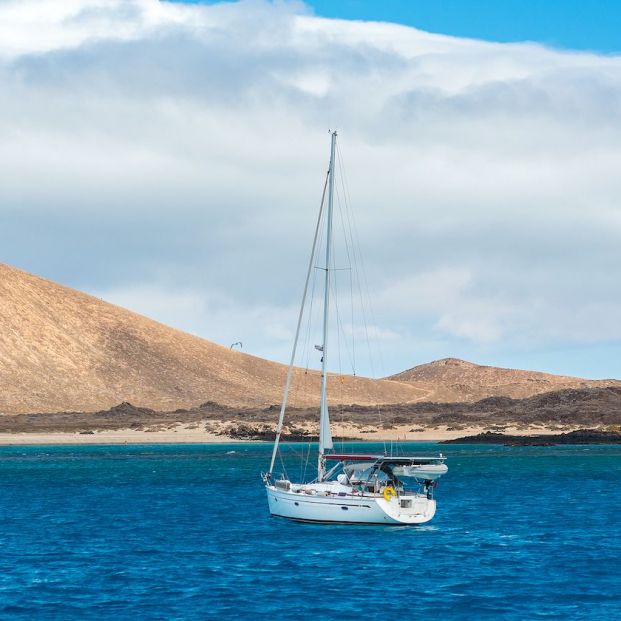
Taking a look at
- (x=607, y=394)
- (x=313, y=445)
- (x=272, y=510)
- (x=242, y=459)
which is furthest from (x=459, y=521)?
(x=607, y=394)

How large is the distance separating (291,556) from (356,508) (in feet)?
23.0

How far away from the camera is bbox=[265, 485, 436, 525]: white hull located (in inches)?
2019

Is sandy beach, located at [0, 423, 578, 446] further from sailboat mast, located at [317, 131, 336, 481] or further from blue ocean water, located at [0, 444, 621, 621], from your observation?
sailboat mast, located at [317, 131, 336, 481]

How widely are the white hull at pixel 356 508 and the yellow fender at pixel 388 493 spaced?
0.13m

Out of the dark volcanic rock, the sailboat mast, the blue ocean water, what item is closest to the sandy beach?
the dark volcanic rock

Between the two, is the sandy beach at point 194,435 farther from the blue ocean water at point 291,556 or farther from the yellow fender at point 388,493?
the yellow fender at point 388,493

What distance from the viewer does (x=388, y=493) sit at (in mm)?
51906

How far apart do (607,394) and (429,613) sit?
5951 inches

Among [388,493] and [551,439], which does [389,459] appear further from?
[551,439]

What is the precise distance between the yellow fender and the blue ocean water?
65.2 inches

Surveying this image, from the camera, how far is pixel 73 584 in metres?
39.0

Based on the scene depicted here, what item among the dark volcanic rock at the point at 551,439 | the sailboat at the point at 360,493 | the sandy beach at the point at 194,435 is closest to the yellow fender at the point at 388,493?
the sailboat at the point at 360,493

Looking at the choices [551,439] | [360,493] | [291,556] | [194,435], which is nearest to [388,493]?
[360,493]

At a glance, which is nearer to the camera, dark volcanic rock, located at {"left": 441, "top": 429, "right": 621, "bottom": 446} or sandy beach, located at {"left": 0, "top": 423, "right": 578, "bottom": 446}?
dark volcanic rock, located at {"left": 441, "top": 429, "right": 621, "bottom": 446}
